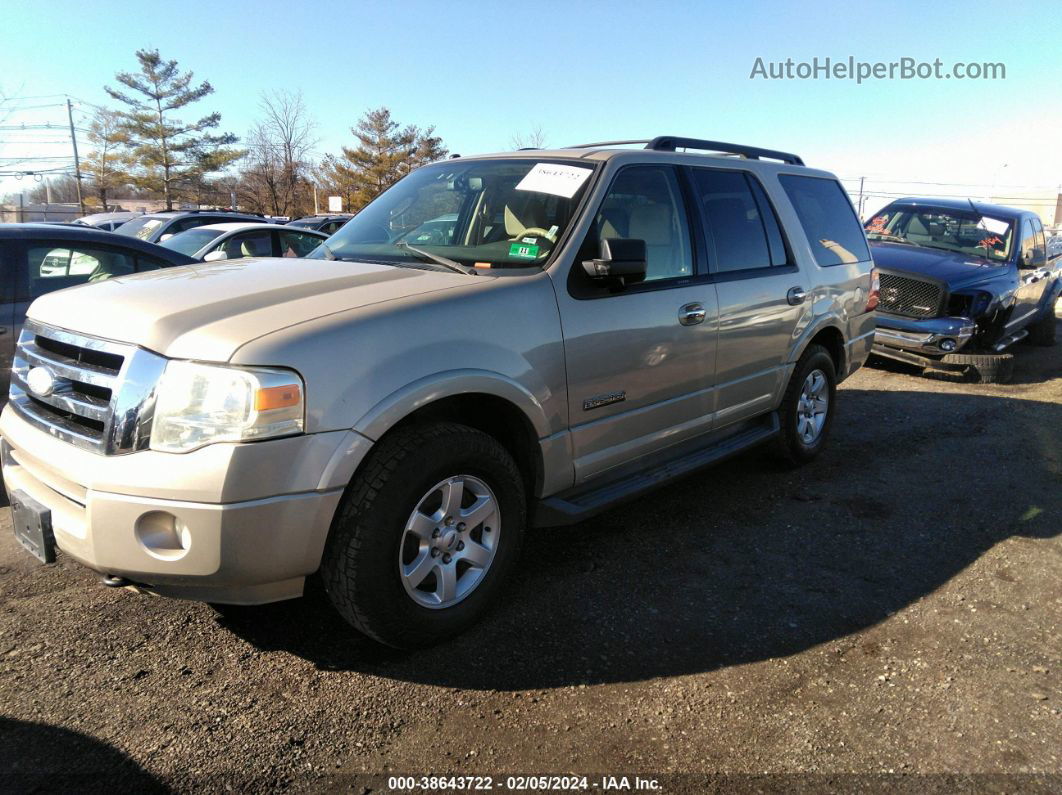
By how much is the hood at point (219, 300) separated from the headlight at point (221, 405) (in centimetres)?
7

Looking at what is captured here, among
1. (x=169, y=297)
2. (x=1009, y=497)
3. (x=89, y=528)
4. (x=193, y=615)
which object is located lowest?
(x=1009, y=497)

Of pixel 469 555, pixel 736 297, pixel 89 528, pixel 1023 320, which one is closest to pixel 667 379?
pixel 736 297

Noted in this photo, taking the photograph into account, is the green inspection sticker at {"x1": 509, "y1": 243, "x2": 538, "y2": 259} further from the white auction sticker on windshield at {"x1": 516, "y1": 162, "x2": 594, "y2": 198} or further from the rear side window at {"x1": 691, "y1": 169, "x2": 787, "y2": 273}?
the rear side window at {"x1": 691, "y1": 169, "x2": 787, "y2": 273}

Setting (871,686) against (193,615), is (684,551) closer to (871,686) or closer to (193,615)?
(871,686)

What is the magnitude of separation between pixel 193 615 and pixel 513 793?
1676 mm

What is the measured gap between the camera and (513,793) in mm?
2229

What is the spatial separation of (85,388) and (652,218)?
2.66 m

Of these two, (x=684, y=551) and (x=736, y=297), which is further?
(x=736, y=297)

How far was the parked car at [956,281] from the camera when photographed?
7961 mm

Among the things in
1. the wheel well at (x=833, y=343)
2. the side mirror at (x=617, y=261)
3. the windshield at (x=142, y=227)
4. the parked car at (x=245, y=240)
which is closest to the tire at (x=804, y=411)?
the wheel well at (x=833, y=343)

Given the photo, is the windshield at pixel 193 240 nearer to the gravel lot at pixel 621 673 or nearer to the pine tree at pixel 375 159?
the gravel lot at pixel 621 673

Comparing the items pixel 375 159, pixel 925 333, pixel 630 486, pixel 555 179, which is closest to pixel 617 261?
pixel 555 179

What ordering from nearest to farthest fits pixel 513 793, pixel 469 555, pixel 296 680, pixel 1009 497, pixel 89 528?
pixel 513 793 → pixel 89 528 → pixel 296 680 → pixel 469 555 → pixel 1009 497

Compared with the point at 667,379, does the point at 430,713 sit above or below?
below
